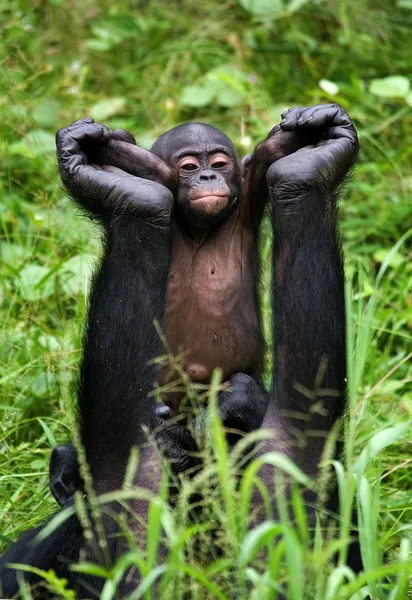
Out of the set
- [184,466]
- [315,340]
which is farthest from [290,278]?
[184,466]

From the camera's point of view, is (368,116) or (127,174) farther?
(368,116)

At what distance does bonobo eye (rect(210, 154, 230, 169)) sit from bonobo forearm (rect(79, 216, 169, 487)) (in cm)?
72

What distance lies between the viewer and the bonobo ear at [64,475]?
11.9ft

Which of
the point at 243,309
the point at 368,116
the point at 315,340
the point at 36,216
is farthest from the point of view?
the point at 368,116

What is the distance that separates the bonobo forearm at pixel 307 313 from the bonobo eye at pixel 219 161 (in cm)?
71

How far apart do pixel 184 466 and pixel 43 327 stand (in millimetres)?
1416

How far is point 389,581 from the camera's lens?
10.8 ft

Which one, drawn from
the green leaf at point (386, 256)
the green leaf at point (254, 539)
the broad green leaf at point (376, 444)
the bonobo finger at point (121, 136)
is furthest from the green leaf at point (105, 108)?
the green leaf at point (254, 539)

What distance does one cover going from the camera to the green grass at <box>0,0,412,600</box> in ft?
9.04

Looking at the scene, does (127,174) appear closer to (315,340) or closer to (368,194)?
(315,340)

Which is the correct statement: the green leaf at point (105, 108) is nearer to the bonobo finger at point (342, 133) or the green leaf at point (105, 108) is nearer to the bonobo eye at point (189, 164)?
the bonobo eye at point (189, 164)

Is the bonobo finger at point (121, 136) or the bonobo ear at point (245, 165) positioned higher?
the bonobo finger at point (121, 136)

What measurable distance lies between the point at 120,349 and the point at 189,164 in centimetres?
97

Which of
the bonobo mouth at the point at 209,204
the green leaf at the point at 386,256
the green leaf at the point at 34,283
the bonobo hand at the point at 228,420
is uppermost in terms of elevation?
the bonobo mouth at the point at 209,204
